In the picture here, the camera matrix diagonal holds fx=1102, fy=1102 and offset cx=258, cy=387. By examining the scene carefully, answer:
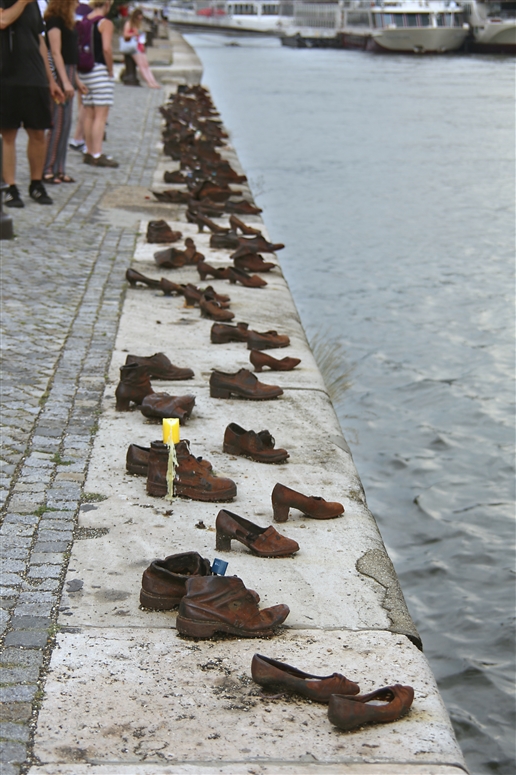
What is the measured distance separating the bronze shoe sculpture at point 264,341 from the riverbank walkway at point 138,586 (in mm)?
88

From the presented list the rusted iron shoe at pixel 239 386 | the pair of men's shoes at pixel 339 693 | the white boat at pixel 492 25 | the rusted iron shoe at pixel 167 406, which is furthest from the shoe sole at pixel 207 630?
the white boat at pixel 492 25

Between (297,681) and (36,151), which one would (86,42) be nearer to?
(36,151)

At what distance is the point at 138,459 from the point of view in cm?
406

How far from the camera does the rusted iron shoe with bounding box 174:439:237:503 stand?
12.8ft

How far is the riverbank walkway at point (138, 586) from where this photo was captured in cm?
257

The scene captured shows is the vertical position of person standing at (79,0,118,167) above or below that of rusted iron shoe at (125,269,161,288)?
above

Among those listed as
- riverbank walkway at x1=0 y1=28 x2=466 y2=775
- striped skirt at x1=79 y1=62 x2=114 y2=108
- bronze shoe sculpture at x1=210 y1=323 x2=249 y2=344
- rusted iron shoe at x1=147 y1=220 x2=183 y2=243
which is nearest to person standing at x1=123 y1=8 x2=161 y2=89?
striped skirt at x1=79 y1=62 x2=114 y2=108

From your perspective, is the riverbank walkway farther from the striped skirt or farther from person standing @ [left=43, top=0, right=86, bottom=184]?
the striped skirt

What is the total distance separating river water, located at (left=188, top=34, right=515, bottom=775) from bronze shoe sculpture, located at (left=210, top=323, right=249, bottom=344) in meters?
1.34

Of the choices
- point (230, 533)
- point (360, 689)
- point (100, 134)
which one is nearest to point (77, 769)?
point (360, 689)

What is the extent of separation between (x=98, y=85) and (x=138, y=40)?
29.1 feet

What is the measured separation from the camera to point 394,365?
347 inches

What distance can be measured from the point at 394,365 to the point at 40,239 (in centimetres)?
293

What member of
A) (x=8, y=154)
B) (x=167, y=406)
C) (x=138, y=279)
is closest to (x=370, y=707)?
(x=167, y=406)
